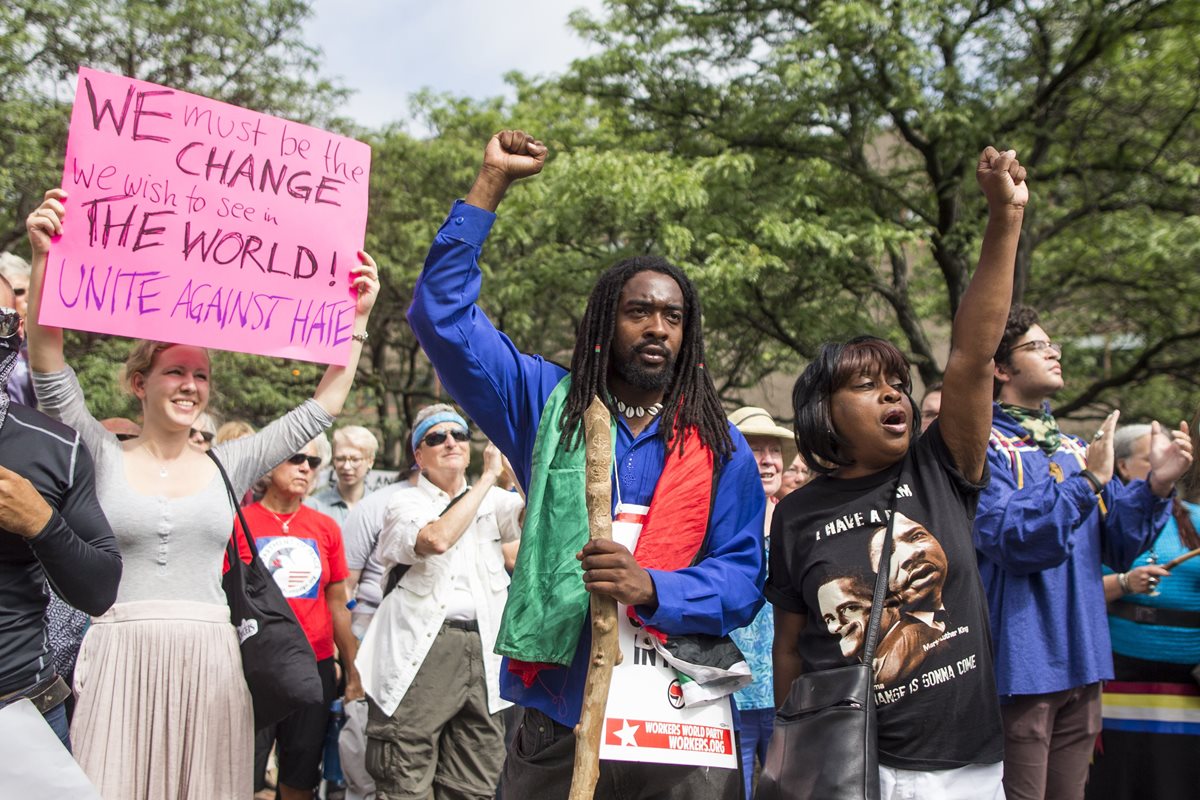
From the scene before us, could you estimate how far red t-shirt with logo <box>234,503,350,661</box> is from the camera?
5.43m

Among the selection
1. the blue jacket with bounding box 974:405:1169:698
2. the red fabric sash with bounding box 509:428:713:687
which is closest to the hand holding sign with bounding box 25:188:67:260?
the red fabric sash with bounding box 509:428:713:687

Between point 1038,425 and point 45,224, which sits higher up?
point 45,224

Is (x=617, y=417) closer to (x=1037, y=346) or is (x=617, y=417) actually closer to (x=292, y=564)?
(x=1037, y=346)

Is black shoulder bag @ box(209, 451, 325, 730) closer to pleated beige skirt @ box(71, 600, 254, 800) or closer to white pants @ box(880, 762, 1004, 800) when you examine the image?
pleated beige skirt @ box(71, 600, 254, 800)

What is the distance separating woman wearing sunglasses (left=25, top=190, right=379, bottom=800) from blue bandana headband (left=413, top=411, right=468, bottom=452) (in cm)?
169

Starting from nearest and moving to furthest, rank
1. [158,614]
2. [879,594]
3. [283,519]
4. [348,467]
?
[879,594] < [158,614] < [283,519] < [348,467]

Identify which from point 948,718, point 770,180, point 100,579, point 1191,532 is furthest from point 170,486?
point 770,180

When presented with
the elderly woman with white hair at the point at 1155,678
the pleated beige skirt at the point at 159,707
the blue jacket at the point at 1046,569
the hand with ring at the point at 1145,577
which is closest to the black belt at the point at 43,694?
the pleated beige skirt at the point at 159,707

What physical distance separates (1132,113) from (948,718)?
11.8m

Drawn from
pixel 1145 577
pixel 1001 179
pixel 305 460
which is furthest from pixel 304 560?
pixel 1001 179

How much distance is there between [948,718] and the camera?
246 cm

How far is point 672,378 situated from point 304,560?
3276 mm

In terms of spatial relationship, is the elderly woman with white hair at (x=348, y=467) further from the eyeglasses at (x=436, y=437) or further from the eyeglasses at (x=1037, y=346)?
the eyeglasses at (x=1037, y=346)

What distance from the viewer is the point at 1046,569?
3.55 m
